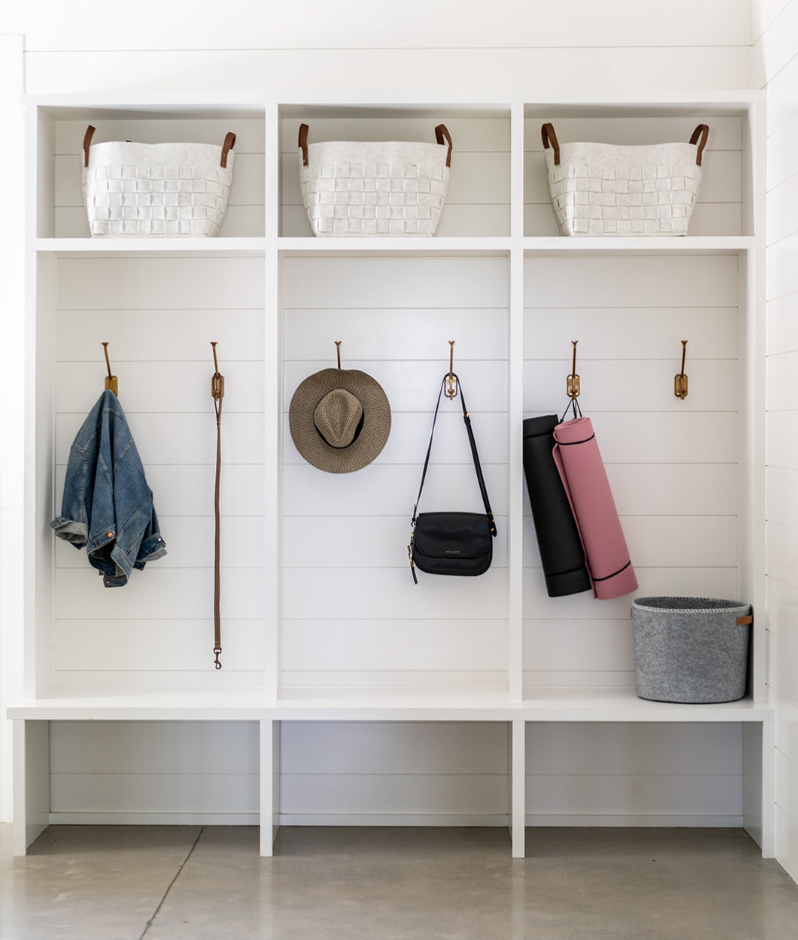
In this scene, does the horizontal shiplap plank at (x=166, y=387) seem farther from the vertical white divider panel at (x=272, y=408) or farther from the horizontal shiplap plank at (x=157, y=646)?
the horizontal shiplap plank at (x=157, y=646)

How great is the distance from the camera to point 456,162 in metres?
3.14

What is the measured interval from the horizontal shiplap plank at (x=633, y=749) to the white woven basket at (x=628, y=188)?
1.68m

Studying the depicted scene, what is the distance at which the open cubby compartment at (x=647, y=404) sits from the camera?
3133 mm

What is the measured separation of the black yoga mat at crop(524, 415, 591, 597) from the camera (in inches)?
116

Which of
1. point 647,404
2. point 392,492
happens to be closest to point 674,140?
point 647,404

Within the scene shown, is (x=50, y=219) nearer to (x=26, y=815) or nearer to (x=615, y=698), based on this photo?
(x=26, y=815)

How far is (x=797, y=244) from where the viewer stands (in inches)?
105

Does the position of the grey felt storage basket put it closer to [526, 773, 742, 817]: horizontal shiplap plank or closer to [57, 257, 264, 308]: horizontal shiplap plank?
[526, 773, 742, 817]: horizontal shiplap plank

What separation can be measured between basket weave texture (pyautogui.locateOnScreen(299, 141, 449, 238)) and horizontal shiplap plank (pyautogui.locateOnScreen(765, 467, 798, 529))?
1323 millimetres

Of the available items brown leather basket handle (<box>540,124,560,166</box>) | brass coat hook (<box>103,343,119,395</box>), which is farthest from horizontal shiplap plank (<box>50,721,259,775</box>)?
brown leather basket handle (<box>540,124,560,166</box>)

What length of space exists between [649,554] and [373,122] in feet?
5.77

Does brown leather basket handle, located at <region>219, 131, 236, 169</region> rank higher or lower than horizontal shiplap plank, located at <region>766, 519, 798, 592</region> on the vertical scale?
higher

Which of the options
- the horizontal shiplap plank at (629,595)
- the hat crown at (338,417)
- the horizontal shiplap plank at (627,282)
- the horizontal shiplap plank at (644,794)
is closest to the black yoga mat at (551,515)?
the horizontal shiplap plank at (629,595)

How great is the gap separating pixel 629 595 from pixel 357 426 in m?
1.10
